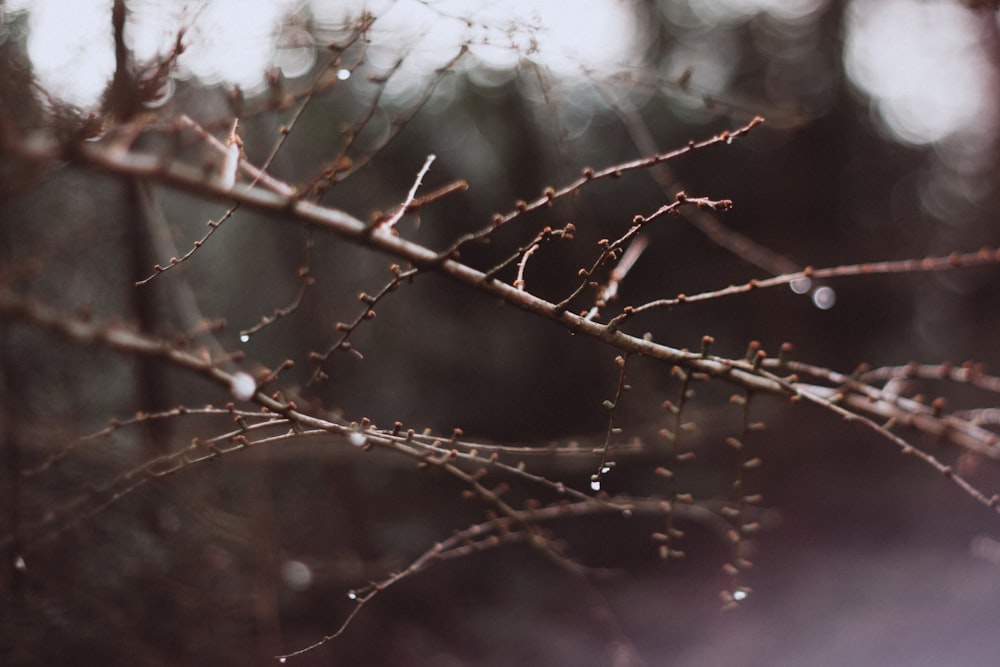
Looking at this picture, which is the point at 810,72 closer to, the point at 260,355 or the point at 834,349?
the point at 834,349

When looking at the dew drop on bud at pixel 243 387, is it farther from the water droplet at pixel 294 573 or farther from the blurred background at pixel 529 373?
the water droplet at pixel 294 573

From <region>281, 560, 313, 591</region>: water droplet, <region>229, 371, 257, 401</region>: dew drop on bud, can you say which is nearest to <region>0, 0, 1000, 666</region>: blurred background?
<region>281, 560, 313, 591</region>: water droplet

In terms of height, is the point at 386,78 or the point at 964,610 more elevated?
the point at 964,610

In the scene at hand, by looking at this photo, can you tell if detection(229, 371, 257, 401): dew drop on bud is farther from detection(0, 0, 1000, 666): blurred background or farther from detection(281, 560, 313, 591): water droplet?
detection(281, 560, 313, 591): water droplet

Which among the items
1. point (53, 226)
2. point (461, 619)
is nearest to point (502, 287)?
point (53, 226)

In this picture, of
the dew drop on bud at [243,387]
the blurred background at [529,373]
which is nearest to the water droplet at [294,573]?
the blurred background at [529,373]

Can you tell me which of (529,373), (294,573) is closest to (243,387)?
(294,573)
